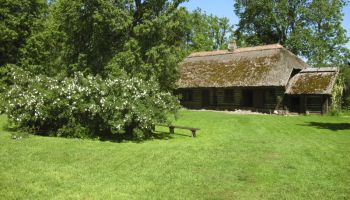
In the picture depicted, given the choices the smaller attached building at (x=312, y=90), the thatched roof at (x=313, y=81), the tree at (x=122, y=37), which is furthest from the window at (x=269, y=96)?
the tree at (x=122, y=37)

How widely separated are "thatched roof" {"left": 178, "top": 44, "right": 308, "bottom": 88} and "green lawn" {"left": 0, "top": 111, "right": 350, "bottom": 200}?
61.4 feet

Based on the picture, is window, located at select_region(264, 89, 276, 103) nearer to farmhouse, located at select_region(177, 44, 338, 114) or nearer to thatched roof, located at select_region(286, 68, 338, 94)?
farmhouse, located at select_region(177, 44, 338, 114)

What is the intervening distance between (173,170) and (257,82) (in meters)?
24.9

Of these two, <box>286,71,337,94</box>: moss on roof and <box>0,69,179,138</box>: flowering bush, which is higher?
<box>286,71,337,94</box>: moss on roof

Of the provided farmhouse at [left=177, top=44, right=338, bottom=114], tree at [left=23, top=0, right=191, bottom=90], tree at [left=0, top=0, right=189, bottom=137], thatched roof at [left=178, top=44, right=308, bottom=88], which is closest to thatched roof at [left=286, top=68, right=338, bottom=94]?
farmhouse at [left=177, top=44, right=338, bottom=114]

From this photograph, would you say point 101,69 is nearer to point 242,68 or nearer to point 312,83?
point 242,68

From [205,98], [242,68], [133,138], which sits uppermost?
[242,68]

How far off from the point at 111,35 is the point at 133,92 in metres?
11.0

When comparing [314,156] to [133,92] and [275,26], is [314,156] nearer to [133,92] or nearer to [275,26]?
[133,92]

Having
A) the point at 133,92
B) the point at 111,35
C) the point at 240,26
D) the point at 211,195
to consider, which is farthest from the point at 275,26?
the point at 211,195

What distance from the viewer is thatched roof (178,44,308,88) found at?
3300 cm

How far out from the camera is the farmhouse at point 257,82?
3212 centimetres

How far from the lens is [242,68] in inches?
1412

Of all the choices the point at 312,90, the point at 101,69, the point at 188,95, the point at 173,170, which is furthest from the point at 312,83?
the point at 173,170
